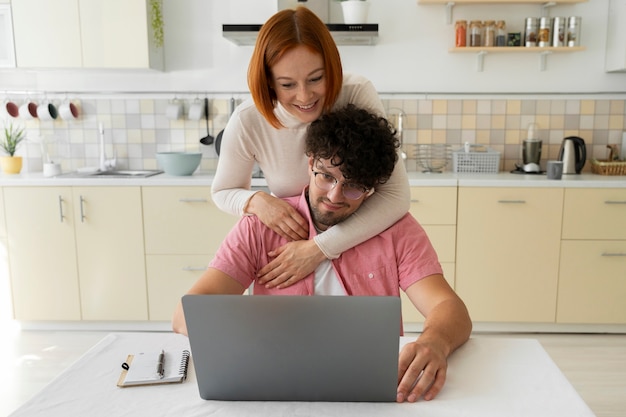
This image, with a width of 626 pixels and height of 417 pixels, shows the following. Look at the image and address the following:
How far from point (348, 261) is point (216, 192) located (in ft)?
1.72

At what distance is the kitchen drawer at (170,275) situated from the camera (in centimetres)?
314

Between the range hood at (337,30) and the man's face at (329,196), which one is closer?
the man's face at (329,196)

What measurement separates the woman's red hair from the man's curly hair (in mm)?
116

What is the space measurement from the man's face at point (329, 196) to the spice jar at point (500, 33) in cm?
226

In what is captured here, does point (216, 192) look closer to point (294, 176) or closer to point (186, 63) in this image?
point (294, 176)

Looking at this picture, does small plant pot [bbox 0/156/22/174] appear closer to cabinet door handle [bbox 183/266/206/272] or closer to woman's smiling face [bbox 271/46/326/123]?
cabinet door handle [bbox 183/266/206/272]

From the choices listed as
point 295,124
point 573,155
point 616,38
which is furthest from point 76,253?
point 616,38

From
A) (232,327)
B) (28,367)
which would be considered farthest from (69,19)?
(232,327)

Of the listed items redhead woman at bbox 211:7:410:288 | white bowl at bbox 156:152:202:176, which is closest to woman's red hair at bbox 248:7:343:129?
redhead woman at bbox 211:7:410:288

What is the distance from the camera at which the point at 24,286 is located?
318 cm

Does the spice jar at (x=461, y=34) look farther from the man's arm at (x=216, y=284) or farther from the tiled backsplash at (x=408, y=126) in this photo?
the man's arm at (x=216, y=284)

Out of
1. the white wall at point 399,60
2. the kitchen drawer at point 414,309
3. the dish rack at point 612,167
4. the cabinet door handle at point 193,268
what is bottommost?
the kitchen drawer at point 414,309

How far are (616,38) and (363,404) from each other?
10.5ft

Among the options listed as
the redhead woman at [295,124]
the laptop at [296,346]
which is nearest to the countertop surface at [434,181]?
the redhead woman at [295,124]
